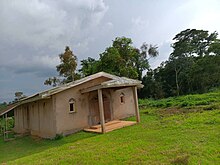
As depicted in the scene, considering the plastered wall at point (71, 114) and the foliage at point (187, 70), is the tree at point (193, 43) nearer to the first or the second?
the foliage at point (187, 70)

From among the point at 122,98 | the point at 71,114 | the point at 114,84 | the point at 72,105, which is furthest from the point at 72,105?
the point at 122,98

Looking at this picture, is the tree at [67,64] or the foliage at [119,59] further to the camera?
the tree at [67,64]

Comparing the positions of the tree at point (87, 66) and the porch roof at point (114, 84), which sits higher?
the tree at point (87, 66)

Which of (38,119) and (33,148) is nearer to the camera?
(33,148)

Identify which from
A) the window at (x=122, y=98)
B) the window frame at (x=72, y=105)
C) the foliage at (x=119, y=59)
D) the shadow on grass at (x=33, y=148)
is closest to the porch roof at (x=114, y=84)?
the window frame at (x=72, y=105)

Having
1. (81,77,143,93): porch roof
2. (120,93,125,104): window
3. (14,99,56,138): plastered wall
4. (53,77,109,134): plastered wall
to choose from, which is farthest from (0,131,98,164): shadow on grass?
(120,93,125,104): window

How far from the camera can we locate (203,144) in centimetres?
661

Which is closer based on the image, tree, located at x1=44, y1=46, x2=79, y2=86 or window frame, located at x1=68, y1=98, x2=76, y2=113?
window frame, located at x1=68, y1=98, x2=76, y2=113

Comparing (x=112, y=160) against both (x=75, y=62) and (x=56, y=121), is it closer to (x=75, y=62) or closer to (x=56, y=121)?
(x=56, y=121)

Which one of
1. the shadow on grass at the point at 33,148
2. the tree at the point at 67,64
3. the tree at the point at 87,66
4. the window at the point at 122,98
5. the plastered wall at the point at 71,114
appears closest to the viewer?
the shadow on grass at the point at 33,148

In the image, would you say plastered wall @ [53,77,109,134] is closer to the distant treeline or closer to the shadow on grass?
the shadow on grass

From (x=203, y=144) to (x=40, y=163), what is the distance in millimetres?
5295

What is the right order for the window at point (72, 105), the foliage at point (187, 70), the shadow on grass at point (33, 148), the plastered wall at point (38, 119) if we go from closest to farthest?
the shadow on grass at point (33, 148)
the plastered wall at point (38, 119)
the window at point (72, 105)
the foliage at point (187, 70)

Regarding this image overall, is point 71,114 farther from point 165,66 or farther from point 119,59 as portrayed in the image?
point 165,66
